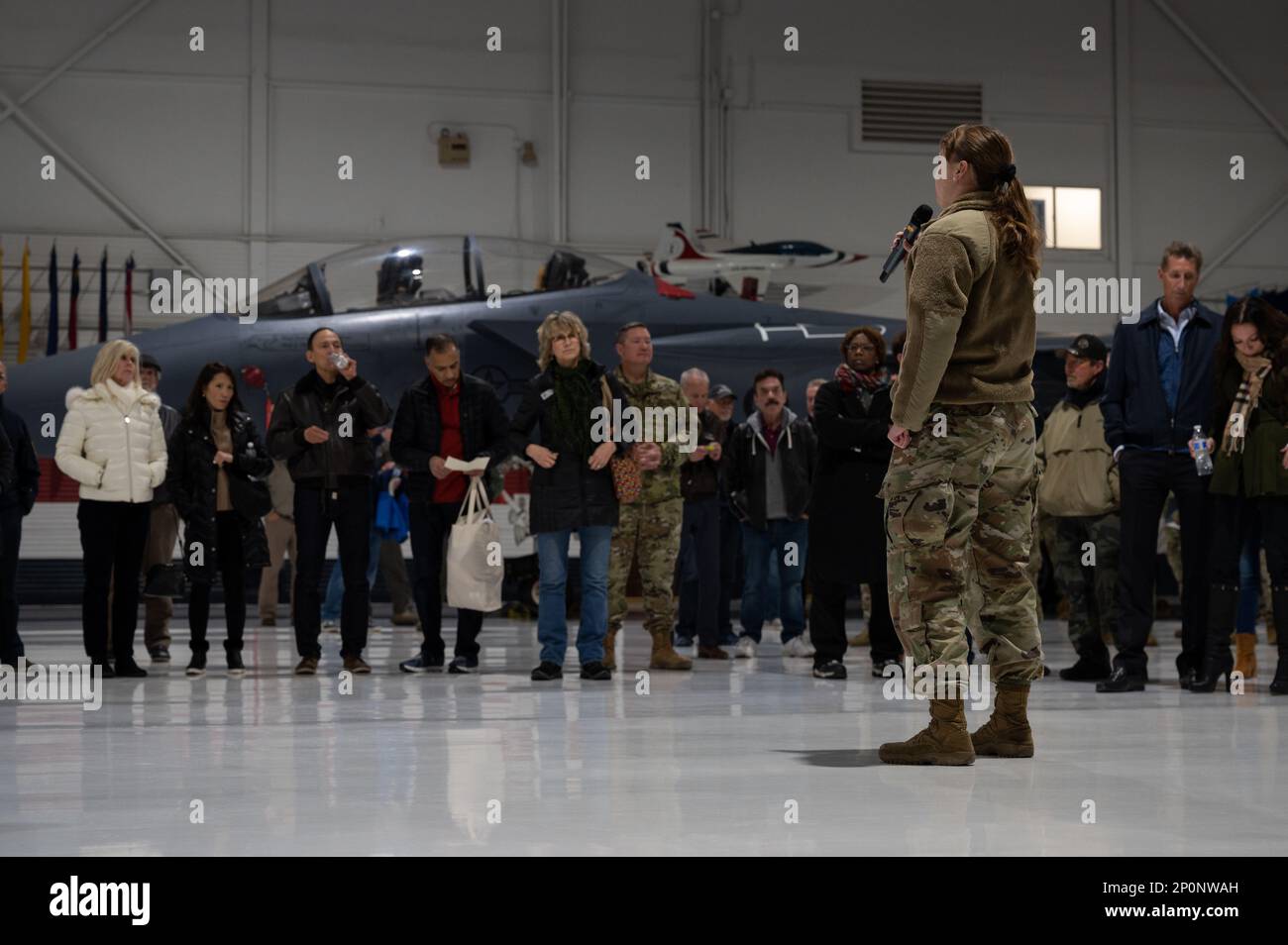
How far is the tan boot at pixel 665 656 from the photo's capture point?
23.4ft

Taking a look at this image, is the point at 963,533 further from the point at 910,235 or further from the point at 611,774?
the point at 611,774

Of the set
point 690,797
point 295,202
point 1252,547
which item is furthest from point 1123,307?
point 690,797

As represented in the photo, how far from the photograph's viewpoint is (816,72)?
58.3 ft

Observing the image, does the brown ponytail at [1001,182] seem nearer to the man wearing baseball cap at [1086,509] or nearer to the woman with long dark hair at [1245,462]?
the woman with long dark hair at [1245,462]

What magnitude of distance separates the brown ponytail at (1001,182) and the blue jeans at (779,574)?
4113 mm

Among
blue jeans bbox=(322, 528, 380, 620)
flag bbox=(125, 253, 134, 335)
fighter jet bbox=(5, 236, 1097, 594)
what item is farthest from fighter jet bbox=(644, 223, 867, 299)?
flag bbox=(125, 253, 134, 335)

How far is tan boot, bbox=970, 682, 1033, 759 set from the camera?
→ 4.21 m

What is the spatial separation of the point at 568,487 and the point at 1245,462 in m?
2.84

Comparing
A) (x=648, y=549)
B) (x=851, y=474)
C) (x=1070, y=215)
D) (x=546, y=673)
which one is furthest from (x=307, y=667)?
(x=1070, y=215)

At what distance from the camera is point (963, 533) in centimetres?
409

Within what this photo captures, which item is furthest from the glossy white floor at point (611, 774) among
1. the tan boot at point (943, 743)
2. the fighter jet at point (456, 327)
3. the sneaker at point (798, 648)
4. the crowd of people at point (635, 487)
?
the fighter jet at point (456, 327)

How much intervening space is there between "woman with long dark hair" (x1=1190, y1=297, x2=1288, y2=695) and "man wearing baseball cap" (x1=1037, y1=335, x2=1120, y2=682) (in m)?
0.60

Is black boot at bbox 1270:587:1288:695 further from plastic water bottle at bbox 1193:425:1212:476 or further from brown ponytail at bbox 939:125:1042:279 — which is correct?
brown ponytail at bbox 939:125:1042:279


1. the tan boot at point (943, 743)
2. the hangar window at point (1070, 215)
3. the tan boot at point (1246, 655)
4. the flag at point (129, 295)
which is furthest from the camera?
the hangar window at point (1070, 215)
